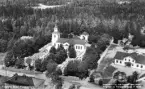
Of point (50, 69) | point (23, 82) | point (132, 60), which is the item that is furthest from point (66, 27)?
point (23, 82)

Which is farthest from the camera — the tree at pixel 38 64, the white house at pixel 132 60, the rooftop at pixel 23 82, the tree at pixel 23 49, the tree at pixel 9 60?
the tree at pixel 23 49

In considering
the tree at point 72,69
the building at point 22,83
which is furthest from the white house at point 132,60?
the building at point 22,83

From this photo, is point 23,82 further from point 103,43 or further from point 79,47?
point 103,43

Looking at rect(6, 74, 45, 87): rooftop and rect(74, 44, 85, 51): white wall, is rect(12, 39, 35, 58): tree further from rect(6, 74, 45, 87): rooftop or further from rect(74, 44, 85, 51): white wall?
rect(6, 74, 45, 87): rooftop

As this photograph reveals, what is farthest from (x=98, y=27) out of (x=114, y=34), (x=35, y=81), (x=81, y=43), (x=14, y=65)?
(x=35, y=81)

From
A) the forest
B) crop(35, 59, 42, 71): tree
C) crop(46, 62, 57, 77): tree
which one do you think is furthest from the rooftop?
the forest

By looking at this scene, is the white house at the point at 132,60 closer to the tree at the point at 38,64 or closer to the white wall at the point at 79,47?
the white wall at the point at 79,47

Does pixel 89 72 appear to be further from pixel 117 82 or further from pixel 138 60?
pixel 138 60

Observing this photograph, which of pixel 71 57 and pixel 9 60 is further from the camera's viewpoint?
pixel 71 57

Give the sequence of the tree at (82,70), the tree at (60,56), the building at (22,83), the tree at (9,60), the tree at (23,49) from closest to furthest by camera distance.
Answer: the building at (22,83) < the tree at (82,70) < the tree at (60,56) < the tree at (9,60) < the tree at (23,49)

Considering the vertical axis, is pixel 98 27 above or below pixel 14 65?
above

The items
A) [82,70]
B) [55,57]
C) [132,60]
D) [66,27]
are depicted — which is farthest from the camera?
[66,27]
